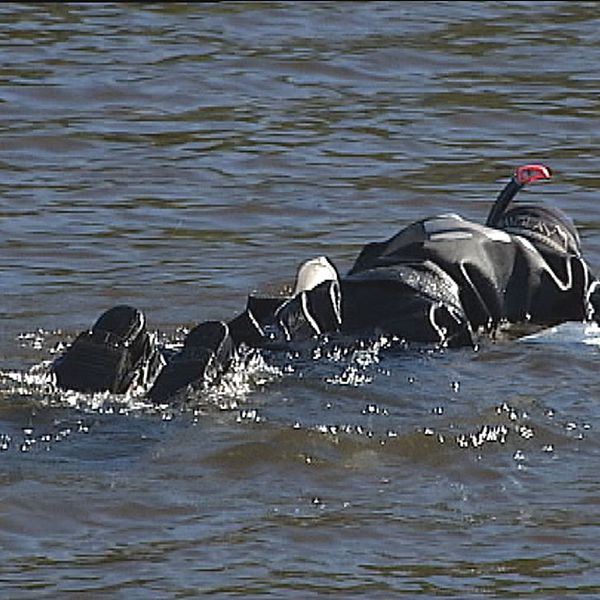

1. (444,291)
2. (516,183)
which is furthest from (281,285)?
(444,291)

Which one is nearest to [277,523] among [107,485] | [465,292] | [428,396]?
[107,485]

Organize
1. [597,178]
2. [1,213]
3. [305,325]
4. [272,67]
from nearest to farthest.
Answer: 1. [305,325]
2. [1,213]
3. [597,178]
4. [272,67]

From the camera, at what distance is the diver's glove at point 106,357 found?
229 inches

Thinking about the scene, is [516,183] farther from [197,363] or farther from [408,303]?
[197,363]

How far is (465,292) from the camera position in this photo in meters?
6.69

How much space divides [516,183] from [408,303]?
0.77 m

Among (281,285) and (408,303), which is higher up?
(408,303)

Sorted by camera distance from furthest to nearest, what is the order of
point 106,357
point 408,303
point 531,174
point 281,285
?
point 281,285
point 531,174
point 408,303
point 106,357

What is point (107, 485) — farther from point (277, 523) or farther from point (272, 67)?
point (272, 67)

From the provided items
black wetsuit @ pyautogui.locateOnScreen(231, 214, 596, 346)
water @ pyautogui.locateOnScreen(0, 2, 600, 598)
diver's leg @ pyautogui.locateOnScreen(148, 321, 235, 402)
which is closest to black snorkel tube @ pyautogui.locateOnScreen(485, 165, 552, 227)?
black wetsuit @ pyautogui.locateOnScreen(231, 214, 596, 346)

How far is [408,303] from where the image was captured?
6.48 meters

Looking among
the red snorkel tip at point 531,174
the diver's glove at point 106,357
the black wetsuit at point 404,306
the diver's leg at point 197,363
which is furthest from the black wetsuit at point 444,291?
the diver's glove at point 106,357

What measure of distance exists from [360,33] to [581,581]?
26.9 feet

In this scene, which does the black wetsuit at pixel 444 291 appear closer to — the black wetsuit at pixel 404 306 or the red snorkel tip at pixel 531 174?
the black wetsuit at pixel 404 306
